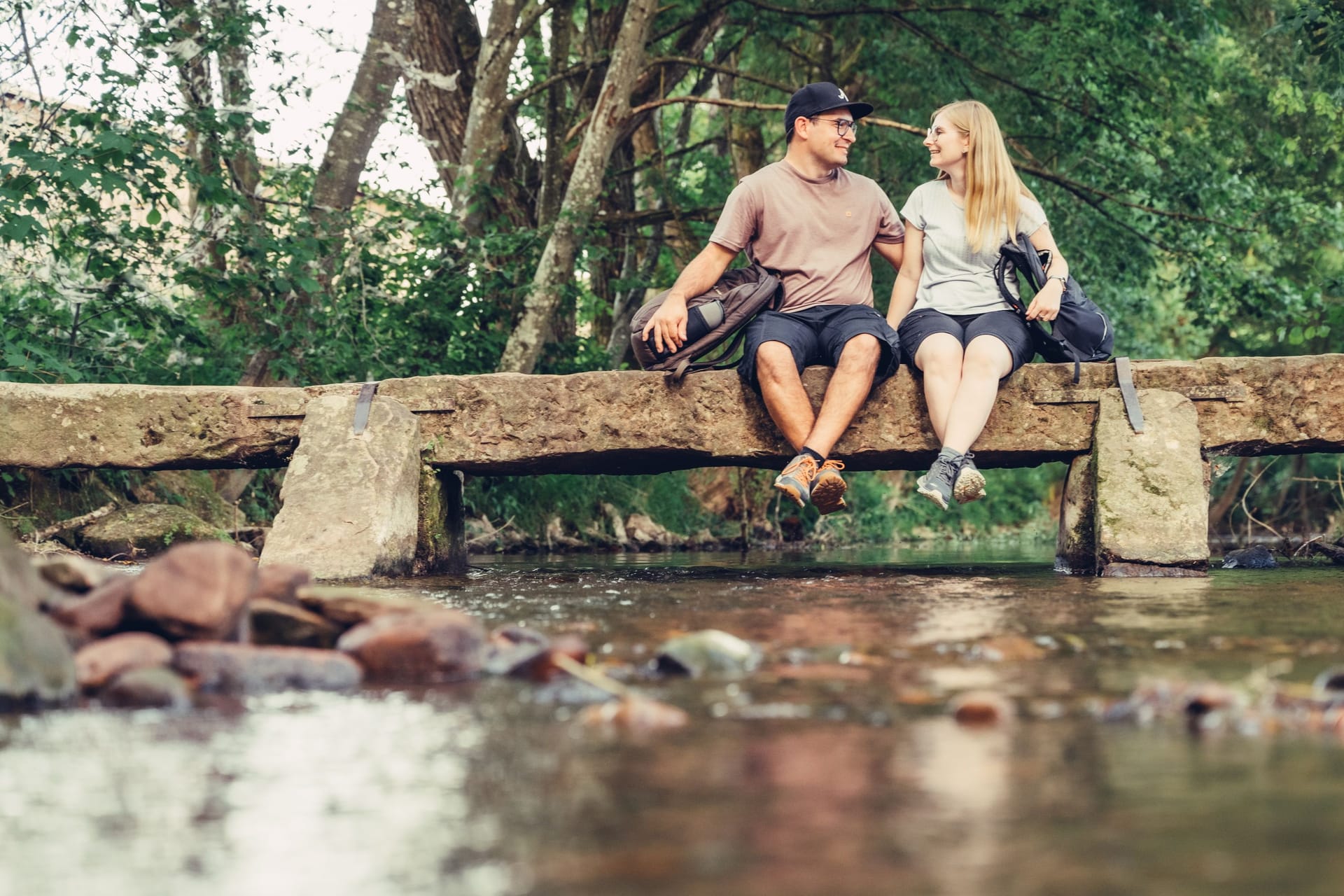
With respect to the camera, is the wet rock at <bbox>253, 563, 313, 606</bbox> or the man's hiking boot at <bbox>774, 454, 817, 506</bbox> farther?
the man's hiking boot at <bbox>774, 454, 817, 506</bbox>

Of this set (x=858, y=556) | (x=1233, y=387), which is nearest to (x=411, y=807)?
(x=1233, y=387)

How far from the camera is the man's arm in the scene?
5.83m

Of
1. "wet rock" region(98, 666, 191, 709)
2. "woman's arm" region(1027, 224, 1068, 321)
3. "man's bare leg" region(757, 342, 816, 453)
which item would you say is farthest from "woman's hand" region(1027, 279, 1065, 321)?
"wet rock" region(98, 666, 191, 709)

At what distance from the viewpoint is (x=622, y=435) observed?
19.9 ft

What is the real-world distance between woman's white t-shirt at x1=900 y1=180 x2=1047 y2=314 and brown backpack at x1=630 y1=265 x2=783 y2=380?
64 cm

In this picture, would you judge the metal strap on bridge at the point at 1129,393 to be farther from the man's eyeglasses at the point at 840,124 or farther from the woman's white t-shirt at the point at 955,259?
the man's eyeglasses at the point at 840,124

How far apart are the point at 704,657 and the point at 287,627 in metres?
0.93

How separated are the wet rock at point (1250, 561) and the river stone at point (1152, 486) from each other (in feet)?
2.74

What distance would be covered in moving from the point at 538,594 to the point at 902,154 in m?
7.36

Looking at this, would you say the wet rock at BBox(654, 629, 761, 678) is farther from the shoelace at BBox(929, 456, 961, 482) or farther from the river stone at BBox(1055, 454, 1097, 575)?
the river stone at BBox(1055, 454, 1097, 575)

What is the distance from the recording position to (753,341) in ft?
18.8

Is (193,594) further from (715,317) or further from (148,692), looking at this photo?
(715,317)

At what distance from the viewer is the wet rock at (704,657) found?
2.82m

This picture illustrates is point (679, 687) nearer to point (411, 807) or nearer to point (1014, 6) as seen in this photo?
point (411, 807)
